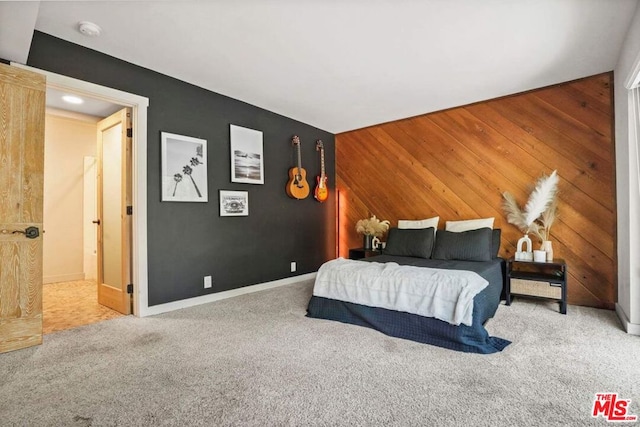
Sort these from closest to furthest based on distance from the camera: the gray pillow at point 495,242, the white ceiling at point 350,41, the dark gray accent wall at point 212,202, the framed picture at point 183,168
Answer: the white ceiling at point 350,41, the dark gray accent wall at point 212,202, the framed picture at point 183,168, the gray pillow at point 495,242

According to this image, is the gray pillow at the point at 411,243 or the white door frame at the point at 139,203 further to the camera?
the gray pillow at the point at 411,243

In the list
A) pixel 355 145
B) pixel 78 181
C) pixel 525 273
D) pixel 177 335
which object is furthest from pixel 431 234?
pixel 78 181

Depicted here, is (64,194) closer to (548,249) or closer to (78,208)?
(78,208)

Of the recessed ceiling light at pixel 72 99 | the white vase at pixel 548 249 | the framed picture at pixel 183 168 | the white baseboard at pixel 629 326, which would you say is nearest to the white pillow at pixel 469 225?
the white vase at pixel 548 249

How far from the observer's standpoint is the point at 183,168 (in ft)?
11.7

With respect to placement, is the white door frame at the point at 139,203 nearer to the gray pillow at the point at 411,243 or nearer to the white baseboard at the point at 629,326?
the gray pillow at the point at 411,243

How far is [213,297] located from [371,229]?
2.35 m

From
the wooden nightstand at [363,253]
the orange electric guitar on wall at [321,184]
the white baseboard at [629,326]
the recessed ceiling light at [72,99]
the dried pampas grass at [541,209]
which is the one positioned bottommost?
the white baseboard at [629,326]

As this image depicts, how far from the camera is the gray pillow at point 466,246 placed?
365cm

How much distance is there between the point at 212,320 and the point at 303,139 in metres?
3.13

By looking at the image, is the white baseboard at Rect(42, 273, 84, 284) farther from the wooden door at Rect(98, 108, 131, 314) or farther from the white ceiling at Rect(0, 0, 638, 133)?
the white ceiling at Rect(0, 0, 638, 133)

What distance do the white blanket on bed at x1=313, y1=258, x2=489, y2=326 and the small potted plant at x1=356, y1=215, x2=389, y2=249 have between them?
169 centimetres

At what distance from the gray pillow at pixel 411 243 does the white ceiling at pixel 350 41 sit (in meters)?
1.72

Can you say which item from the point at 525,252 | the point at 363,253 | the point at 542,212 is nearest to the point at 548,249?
the point at 525,252
